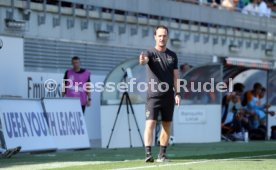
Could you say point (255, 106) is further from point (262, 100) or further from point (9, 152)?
point (9, 152)

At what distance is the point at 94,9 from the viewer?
2236 centimetres

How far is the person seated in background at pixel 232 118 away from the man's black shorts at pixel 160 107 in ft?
36.6

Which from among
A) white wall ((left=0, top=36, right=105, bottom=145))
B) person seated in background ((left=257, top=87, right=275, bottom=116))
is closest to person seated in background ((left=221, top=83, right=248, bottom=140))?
person seated in background ((left=257, top=87, right=275, bottom=116))

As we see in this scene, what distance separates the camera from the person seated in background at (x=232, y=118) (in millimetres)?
23969

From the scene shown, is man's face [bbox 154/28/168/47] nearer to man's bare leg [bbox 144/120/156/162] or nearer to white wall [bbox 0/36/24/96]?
man's bare leg [bbox 144/120/156/162]

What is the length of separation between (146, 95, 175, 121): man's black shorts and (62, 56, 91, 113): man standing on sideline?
632 cm

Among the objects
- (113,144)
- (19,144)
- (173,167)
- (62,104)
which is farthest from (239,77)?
(173,167)

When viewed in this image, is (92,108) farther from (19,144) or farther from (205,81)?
(19,144)

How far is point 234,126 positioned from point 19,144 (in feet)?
32.9

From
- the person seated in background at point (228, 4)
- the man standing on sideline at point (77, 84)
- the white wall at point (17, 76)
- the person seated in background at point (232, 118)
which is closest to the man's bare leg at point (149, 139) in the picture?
the man standing on sideline at point (77, 84)

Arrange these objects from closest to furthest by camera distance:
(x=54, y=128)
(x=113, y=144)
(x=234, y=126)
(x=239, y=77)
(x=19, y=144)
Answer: (x=19, y=144) → (x=54, y=128) → (x=113, y=144) → (x=234, y=126) → (x=239, y=77)

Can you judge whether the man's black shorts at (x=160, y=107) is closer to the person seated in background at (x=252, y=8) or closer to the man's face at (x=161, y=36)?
the man's face at (x=161, y=36)

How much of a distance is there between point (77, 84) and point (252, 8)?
1453 cm

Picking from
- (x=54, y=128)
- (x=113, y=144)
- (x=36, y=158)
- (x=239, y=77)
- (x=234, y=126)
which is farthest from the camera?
(x=239, y=77)
